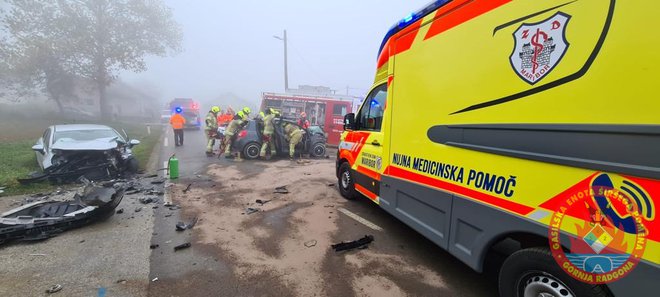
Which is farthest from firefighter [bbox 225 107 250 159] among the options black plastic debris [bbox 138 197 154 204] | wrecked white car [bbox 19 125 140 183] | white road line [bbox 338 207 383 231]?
white road line [bbox 338 207 383 231]

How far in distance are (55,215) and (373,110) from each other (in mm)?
4728

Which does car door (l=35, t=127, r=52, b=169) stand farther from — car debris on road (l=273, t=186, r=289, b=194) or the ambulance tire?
the ambulance tire

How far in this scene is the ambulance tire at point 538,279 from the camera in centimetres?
196

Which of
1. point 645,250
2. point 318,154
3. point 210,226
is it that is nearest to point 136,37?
point 318,154

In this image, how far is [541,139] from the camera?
2127mm

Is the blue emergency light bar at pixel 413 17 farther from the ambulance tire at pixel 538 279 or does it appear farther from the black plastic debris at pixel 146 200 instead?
the black plastic debris at pixel 146 200

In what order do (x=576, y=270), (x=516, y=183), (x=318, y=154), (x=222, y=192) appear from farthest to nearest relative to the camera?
(x=318, y=154) < (x=222, y=192) < (x=516, y=183) < (x=576, y=270)

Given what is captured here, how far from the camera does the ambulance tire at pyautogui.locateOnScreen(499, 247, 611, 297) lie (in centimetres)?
196

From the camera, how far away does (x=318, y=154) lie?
11.6 meters

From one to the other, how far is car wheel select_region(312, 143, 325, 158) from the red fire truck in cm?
312

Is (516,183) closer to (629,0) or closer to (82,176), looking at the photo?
(629,0)

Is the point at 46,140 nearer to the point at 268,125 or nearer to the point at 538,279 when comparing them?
the point at 268,125

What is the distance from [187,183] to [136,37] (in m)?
23.0

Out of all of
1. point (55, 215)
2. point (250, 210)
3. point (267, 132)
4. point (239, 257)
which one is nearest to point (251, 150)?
point (267, 132)
